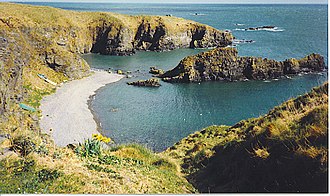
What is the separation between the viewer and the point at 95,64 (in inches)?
2926

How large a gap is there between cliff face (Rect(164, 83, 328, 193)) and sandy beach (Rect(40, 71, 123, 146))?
18.2 m

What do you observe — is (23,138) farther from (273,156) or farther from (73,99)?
(73,99)

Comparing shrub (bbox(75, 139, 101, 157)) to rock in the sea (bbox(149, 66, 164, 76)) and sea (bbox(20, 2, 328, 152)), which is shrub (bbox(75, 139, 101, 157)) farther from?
rock in the sea (bbox(149, 66, 164, 76))

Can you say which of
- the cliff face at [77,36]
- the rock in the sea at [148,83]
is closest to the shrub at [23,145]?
the cliff face at [77,36]

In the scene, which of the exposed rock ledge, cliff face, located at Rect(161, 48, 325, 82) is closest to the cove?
cliff face, located at Rect(161, 48, 325, 82)

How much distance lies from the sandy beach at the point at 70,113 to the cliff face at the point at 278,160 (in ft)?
59.7

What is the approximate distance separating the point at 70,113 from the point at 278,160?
3400cm

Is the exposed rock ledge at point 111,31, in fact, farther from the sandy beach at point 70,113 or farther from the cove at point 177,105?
the cove at point 177,105

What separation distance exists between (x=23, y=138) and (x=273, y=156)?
8.01m

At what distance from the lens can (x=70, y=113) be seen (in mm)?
39812

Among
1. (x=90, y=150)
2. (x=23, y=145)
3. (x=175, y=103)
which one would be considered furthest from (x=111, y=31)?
(x=23, y=145)

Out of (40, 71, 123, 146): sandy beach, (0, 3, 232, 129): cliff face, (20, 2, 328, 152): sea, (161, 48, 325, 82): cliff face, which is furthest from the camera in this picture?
(161, 48, 325, 82): cliff face

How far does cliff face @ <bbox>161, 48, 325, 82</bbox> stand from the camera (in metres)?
59.3

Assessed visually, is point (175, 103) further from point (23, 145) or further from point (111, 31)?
point (111, 31)
